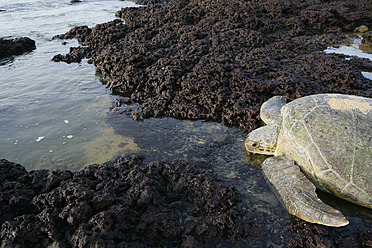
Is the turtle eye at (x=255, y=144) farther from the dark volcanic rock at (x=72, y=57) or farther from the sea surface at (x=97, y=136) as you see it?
the dark volcanic rock at (x=72, y=57)

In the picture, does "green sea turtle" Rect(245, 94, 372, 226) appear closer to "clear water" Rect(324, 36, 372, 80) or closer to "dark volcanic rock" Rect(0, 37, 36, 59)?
"clear water" Rect(324, 36, 372, 80)

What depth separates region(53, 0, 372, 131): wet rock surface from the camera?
17.3ft

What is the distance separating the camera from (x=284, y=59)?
673 centimetres

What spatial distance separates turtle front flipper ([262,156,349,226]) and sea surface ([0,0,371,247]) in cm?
19

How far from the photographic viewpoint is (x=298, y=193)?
3057 millimetres

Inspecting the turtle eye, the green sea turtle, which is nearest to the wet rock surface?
the turtle eye

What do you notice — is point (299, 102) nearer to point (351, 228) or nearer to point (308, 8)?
point (351, 228)

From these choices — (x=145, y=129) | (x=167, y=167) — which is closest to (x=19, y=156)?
(x=145, y=129)

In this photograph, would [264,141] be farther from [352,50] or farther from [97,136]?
[352,50]

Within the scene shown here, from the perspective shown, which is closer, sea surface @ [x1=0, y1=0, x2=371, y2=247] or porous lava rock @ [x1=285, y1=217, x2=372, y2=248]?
porous lava rock @ [x1=285, y1=217, x2=372, y2=248]

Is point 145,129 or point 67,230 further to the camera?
point 145,129

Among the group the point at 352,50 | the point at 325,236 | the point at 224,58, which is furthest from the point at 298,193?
the point at 352,50

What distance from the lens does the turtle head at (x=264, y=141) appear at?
3822 millimetres

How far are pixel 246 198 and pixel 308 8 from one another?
11.0m
